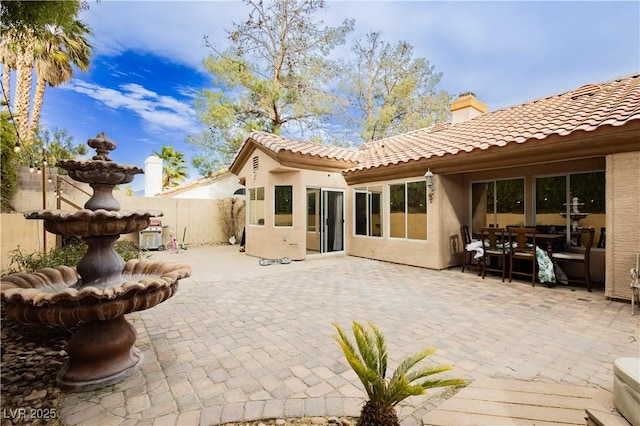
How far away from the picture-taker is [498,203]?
28.9ft

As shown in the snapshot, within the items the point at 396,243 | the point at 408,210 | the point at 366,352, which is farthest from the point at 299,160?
the point at 366,352

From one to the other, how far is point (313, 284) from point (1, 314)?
17.2 ft

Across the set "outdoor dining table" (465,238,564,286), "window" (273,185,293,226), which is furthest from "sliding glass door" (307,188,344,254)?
"outdoor dining table" (465,238,564,286)

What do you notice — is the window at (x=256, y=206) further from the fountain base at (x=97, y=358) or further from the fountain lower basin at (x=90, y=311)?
the fountain base at (x=97, y=358)

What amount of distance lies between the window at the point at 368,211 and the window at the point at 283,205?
8.08 ft

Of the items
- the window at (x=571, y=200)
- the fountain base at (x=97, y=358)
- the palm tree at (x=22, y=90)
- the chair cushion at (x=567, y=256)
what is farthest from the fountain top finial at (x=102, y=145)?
the palm tree at (x=22, y=90)

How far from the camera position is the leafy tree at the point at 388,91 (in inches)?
754

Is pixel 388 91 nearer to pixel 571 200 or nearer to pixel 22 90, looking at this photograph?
pixel 571 200

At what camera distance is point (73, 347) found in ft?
9.82

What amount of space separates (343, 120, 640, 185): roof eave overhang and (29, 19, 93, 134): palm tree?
9.54 meters

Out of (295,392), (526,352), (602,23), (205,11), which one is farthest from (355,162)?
(295,392)

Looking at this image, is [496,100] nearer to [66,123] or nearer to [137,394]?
[137,394]

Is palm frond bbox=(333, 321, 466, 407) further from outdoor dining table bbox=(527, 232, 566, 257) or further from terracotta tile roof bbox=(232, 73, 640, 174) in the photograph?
outdoor dining table bbox=(527, 232, 566, 257)

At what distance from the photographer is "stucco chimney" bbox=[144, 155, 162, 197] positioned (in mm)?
16609
